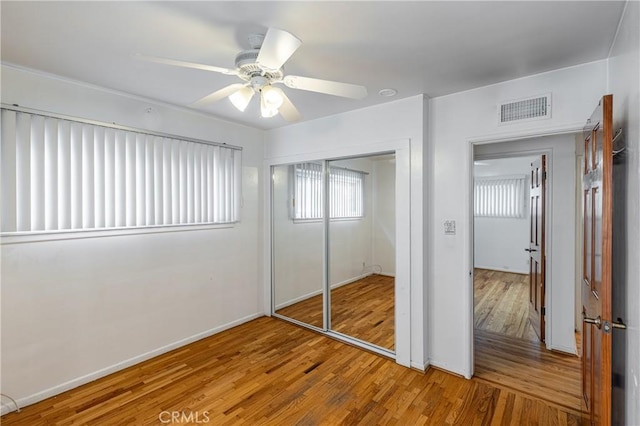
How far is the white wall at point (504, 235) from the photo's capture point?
6.51m

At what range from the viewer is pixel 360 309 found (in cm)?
387

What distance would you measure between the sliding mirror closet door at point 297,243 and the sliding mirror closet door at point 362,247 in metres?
0.22

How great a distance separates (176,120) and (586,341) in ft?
12.8

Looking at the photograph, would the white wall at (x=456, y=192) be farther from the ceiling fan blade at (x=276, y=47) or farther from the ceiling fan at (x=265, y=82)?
the ceiling fan blade at (x=276, y=47)

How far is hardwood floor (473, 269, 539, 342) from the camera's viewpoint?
3680 mm

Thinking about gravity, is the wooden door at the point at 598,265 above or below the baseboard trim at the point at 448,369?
above

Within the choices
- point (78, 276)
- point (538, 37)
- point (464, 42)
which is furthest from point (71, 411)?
point (538, 37)

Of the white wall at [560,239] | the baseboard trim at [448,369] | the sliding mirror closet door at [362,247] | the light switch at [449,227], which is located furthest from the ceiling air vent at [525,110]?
the baseboard trim at [448,369]

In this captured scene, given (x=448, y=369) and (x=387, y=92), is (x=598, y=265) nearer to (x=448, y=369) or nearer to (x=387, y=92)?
(x=448, y=369)

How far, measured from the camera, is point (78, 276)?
8.25ft

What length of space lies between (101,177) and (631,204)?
363 cm

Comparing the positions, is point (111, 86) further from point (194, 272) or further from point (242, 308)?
point (242, 308)

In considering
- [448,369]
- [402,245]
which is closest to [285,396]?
[448,369]

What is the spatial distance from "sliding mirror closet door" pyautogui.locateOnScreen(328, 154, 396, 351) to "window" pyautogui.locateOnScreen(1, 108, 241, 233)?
1.43 metres
